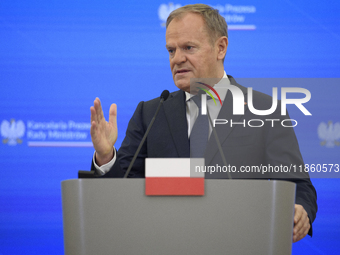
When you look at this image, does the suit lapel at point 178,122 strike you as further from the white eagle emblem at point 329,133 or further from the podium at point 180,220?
the podium at point 180,220

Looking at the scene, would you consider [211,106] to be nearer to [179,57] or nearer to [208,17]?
[179,57]

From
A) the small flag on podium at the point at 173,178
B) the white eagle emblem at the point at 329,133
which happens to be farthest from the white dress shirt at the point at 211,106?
the small flag on podium at the point at 173,178

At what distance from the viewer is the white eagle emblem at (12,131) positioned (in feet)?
9.00

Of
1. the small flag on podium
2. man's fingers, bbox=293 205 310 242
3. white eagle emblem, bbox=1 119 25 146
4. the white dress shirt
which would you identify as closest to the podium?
the small flag on podium

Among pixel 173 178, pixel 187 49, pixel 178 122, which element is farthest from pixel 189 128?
pixel 173 178

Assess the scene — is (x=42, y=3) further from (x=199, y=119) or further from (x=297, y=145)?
(x=297, y=145)

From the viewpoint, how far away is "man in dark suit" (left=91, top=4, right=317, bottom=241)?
1.44m

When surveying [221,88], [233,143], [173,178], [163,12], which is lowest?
[173,178]

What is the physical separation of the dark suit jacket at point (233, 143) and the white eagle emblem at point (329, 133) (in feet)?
0.67

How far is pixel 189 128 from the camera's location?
1777 mm

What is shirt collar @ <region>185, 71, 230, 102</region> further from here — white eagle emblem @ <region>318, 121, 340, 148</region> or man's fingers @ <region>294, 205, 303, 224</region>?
man's fingers @ <region>294, 205, 303, 224</region>

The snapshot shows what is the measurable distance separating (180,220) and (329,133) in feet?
3.85

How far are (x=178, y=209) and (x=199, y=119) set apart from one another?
0.82 metres

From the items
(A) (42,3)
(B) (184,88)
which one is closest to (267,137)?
(B) (184,88)
